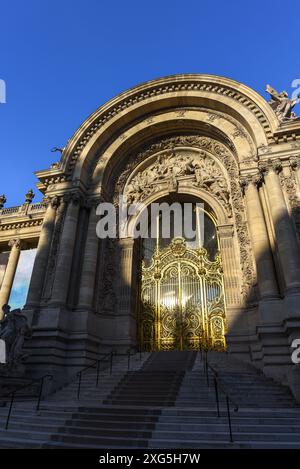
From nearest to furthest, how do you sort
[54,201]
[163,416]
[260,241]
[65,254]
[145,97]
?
[163,416], [260,241], [65,254], [54,201], [145,97]

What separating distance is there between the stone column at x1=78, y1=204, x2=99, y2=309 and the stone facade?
0.05 meters

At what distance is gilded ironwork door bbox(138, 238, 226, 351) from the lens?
1359cm

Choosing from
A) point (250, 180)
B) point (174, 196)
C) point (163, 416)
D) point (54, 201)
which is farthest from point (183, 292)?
point (163, 416)

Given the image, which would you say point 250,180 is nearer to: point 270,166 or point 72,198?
point 270,166

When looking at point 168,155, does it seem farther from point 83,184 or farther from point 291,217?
point 291,217

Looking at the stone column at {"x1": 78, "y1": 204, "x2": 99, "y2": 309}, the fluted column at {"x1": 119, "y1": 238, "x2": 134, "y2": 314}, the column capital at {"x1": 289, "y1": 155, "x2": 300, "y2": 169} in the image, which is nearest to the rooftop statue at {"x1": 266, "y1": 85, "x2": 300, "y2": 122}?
the column capital at {"x1": 289, "y1": 155, "x2": 300, "y2": 169}

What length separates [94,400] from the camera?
8.26m

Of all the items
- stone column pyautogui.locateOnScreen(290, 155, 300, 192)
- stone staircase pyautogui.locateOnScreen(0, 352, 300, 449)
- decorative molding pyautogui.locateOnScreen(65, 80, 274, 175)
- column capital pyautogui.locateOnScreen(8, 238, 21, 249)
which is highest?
decorative molding pyautogui.locateOnScreen(65, 80, 274, 175)

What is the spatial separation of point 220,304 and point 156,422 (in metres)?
8.62

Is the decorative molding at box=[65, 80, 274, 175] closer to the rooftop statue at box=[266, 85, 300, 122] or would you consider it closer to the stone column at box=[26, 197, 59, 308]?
the rooftop statue at box=[266, 85, 300, 122]

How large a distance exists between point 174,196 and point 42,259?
7314mm

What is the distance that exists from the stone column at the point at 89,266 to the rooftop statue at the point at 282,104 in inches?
→ 380

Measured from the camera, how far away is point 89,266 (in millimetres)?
14000

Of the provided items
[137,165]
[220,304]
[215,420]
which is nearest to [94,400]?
[215,420]
